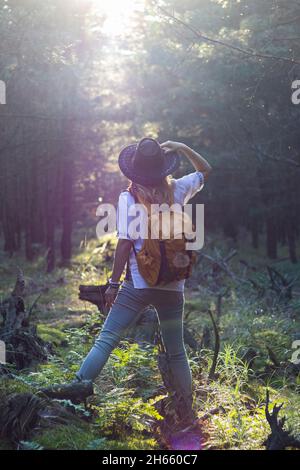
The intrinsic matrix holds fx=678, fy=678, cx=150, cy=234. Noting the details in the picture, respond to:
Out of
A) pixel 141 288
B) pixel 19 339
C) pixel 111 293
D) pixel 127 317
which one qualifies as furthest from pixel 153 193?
pixel 19 339

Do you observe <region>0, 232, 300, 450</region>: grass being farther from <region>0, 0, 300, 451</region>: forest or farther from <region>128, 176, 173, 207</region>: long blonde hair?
<region>128, 176, 173, 207</region>: long blonde hair

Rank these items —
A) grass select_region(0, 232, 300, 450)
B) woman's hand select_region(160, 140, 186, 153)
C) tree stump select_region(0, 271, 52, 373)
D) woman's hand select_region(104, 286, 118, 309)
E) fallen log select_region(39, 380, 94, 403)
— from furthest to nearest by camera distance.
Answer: tree stump select_region(0, 271, 52, 373), woman's hand select_region(160, 140, 186, 153), woman's hand select_region(104, 286, 118, 309), fallen log select_region(39, 380, 94, 403), grass select_region(0, 232, 300, 450)

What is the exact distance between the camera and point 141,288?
18.1 ft

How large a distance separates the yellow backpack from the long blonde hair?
15 centimetres

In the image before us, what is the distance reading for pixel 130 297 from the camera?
5598 mm

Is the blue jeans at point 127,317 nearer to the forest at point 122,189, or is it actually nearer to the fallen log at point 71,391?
the fallen log at point 71,391

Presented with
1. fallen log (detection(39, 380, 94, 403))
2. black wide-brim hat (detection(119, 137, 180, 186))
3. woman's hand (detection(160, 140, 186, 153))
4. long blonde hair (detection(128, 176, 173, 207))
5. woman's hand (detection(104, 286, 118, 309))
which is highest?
woman's hand (detection(160, 140, 186, 153))

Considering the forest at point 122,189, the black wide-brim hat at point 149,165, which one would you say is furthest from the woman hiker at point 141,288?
the forest at point 122,189

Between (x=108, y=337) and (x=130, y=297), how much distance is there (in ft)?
1.23

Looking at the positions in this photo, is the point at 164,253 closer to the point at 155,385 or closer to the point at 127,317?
the point at 127,317

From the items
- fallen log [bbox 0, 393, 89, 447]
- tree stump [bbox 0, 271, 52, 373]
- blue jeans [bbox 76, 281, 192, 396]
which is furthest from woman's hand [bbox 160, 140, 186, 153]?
tree stump [bbox 0, 271, 52, 373]

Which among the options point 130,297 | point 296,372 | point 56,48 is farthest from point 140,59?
point 130,297

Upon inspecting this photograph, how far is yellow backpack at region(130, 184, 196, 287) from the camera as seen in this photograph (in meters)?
5.38

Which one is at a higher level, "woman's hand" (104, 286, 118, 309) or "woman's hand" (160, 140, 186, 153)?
"woman's hand" (160, 140, 186, 153)
